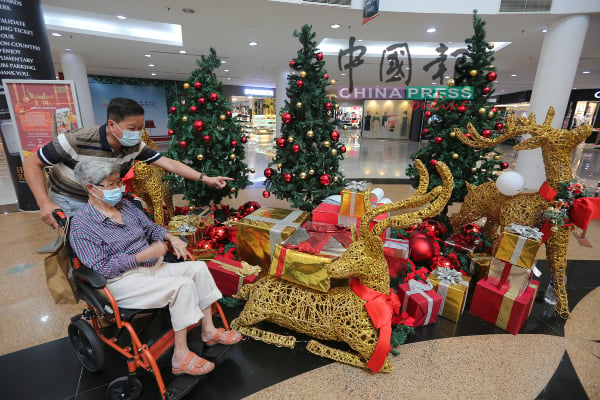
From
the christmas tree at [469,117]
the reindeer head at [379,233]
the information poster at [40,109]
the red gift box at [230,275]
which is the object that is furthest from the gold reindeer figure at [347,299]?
the information poster at [40,109]

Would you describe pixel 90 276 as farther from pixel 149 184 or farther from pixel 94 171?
pixel 149 184

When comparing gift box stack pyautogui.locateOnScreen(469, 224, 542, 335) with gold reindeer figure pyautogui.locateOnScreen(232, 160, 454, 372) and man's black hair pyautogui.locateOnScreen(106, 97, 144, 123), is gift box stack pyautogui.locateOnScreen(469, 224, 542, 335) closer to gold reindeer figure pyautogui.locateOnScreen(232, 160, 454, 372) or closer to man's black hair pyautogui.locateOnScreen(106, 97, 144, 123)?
gold reindeer figure pyautogui.locateOnScreen(232, 160, 454, 372)

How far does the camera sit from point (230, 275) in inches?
101

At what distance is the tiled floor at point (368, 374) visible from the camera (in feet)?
5.86

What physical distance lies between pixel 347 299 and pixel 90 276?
146 cm

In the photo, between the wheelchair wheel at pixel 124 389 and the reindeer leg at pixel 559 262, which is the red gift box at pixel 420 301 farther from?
the wheelchair wheel at pixel 124 389

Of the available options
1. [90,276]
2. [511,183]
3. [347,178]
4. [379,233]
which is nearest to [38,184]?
[90,276]

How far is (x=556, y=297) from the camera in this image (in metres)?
2.52

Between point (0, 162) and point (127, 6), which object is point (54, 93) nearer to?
point (127, 6)

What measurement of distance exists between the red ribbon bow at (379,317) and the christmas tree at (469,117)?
6.88 ft

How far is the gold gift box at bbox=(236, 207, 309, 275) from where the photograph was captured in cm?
263

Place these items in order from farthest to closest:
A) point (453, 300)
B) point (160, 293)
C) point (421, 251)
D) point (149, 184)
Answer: point (149, 184) → point (421, 251) → point (453, 300) → point (160, 293)

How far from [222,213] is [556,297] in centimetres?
380

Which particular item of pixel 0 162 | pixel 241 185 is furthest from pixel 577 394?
pixel 0 162
